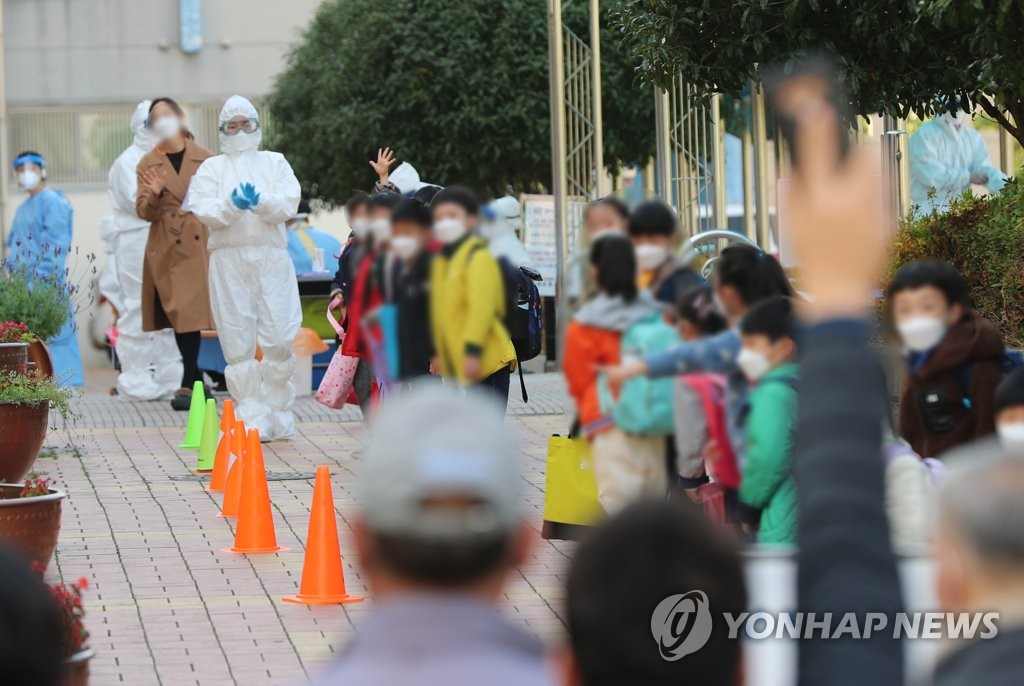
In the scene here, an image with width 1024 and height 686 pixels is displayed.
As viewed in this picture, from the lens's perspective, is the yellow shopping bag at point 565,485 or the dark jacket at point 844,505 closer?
the dark jacket at point 844,505

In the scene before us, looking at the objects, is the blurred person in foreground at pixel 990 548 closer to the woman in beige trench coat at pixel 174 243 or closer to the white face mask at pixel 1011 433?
the white face mask at pixel 1011 433

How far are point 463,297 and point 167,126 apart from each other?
10574mm

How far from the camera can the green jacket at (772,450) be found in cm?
312

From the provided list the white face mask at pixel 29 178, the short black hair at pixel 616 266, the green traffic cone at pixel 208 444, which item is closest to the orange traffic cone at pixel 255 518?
the green traffic cone at pixel 208 444

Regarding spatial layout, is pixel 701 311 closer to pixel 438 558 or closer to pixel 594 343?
pixel 594 343

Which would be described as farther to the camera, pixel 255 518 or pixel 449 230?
pixel 255 518

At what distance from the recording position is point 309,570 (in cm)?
744

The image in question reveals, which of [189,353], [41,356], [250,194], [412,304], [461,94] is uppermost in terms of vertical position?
[461,94]

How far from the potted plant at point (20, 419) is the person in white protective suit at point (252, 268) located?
4.31 ft

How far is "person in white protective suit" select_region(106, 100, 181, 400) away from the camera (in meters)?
16.1

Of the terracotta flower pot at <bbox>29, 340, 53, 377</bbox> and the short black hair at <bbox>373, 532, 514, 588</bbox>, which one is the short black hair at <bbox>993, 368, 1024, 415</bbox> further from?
the terracotta flower pot at <bbox>29, 340, 53, 377</bbox>

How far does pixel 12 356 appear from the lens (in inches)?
412

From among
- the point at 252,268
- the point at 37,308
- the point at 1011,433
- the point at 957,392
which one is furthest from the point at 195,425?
the point at 1011,433

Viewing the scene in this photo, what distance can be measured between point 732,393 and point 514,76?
1889 centimetres
